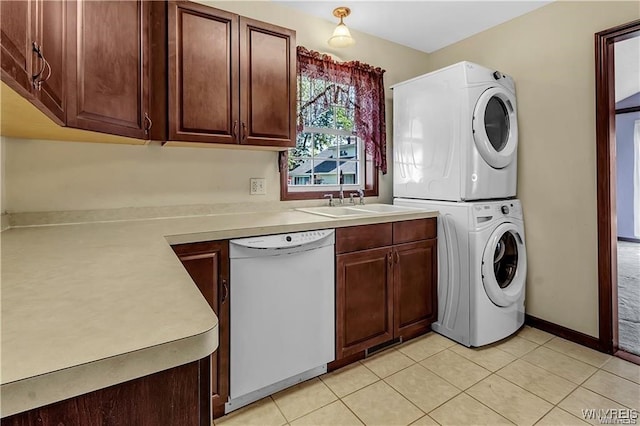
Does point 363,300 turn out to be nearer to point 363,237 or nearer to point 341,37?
point 363,237

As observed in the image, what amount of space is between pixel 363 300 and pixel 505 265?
124 cm

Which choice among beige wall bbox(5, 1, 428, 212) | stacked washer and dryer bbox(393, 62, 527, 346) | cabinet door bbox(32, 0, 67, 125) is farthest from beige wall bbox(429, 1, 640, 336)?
cabinet door bbox(32, 0, 67, 125)

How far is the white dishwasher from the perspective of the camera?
161 cm

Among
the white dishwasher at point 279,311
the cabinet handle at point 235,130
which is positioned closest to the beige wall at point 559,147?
the white dishwasher at point 279,311

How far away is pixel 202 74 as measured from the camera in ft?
5.89

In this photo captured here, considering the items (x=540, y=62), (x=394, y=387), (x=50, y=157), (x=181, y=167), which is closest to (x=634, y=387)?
(x=394, y=387)

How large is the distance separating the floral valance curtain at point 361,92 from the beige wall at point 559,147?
41.4 inches

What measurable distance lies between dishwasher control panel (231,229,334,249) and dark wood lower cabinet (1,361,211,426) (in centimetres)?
107

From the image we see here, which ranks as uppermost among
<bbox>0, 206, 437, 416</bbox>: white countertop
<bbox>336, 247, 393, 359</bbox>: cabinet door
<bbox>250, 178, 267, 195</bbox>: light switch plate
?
<bbox>250, 178, 267, 195</bbox>: light switch plate

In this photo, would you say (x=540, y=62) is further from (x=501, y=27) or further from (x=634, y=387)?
(x=634, y=387)

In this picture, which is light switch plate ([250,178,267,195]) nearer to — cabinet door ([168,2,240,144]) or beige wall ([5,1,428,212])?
beige wall ([5,1,428,212])

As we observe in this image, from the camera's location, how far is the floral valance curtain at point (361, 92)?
98.3 inches

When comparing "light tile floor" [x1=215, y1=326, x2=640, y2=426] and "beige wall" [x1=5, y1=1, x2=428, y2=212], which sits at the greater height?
"beige wall" [x1=5, y1=1, x2=428, y2=212]

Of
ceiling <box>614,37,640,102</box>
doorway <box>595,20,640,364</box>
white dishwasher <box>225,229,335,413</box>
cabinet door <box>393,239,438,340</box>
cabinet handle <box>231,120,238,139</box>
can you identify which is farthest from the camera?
ceiling <box>614,37,640,102</box>
